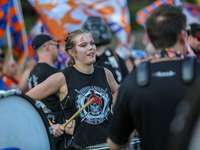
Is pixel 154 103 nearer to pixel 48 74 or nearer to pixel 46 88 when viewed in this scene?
pixel 46 88

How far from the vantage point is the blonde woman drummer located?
Answer: 3.19 metres

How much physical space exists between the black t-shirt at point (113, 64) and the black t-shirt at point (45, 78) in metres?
0.95

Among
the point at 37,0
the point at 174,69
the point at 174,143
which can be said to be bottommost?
the point at 174,143

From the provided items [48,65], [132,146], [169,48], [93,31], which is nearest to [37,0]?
[93,31]

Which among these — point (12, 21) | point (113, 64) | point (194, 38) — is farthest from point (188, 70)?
point (12, 21)

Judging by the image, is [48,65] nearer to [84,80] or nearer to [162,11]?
[84,80]

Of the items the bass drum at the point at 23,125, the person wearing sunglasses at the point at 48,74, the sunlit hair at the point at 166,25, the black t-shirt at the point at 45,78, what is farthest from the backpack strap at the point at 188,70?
the black t-shirt at the point at 45,78

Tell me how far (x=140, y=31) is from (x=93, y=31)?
26.7m

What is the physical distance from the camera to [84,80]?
3338 mm

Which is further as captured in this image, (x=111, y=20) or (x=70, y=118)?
(x=111, y=20)

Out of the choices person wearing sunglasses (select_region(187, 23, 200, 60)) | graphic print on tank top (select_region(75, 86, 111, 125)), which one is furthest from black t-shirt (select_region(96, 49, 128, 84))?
graphic print on tank top (select_region(75, 86, 111, 125))

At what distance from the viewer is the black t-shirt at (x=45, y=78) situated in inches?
172

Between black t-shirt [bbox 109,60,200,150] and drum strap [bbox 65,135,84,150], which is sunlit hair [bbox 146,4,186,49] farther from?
drum strap [bbox 65,135,84,150]

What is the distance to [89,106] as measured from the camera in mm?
3238
